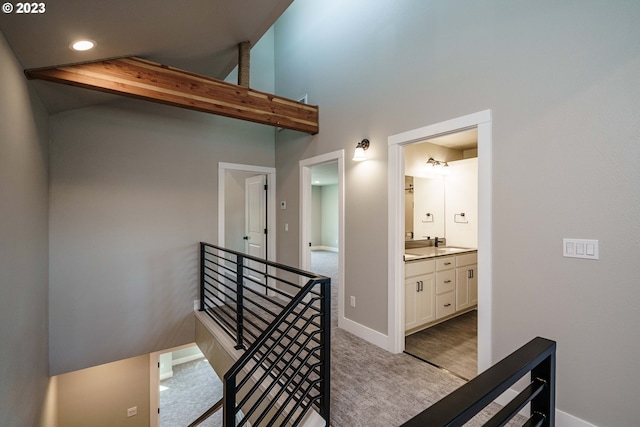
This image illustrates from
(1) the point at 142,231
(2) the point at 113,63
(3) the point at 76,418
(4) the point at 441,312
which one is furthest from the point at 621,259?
(3) the point at 76,418

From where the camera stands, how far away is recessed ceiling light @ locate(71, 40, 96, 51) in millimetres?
1812

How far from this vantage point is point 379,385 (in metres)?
2.26

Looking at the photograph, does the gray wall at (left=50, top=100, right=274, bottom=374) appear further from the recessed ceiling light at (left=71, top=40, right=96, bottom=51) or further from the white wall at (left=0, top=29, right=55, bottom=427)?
the recessed ceiling light at (left=71, top=40, right=96, bottom=51)

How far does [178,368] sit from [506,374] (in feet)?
25.2

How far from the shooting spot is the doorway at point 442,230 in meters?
3.14

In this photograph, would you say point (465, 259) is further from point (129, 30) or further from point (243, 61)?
point (129, 30)

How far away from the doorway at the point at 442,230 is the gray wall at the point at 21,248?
3055 mm

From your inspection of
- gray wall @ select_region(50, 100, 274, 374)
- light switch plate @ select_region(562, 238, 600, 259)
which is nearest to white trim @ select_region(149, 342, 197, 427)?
gray wall @ select_region(50, 100, 274, 374)

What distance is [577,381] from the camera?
173cm

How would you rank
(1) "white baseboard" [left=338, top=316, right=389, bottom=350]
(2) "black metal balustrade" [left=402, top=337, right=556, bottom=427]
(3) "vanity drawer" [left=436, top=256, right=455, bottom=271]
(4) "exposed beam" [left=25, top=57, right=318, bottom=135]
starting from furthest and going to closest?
1. (3) "vanity drawer" [left=436, top=256, right=455, bottom=271]
2. (1) "white baseboard" [left=338, top=316, right=389, bottom=350]
3. (4) "exposed beam" [left=25, top=57, right=318, bottom=135]
4. (2) "black metal balustrade" [left=402, top=337, right=556, bottom=427]

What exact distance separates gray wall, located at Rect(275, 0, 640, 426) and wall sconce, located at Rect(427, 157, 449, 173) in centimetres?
171

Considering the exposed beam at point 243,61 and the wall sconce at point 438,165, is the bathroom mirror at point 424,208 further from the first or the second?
the exposed beam at point 243,61

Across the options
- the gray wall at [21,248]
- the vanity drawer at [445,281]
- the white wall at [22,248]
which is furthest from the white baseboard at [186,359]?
the vanity drawer at [445,281]

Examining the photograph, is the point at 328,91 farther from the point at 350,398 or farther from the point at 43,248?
the point at 43,248
